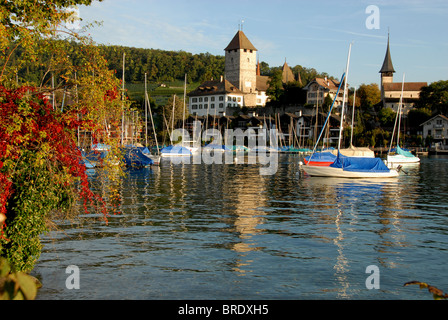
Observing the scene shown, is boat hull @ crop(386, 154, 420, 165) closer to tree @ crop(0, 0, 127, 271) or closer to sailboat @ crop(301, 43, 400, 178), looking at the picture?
sailboat @ crop(301, 43, 400, 178)

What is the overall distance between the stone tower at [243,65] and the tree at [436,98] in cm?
6437

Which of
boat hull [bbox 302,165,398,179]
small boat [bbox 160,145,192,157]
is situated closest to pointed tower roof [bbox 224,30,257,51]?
small boat [bbox 160,145,192,157]

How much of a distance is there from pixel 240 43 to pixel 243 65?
8.56 m

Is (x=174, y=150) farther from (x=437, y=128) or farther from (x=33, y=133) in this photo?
(x=33, y=133)

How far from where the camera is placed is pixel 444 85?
429ft

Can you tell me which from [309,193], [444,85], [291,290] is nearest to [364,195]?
[309,193]

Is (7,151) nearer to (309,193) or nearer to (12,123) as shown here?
(12,123)

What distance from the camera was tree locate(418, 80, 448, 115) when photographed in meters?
130

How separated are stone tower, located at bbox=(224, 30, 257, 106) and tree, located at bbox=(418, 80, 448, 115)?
211 ft

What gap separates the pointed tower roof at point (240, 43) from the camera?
593 ft

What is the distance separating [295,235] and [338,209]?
324 inches

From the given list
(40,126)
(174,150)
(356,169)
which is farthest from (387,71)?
(40,126)

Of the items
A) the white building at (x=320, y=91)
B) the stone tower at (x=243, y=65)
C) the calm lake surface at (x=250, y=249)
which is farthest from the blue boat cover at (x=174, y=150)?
the stone tower at (x=243, y=65)
